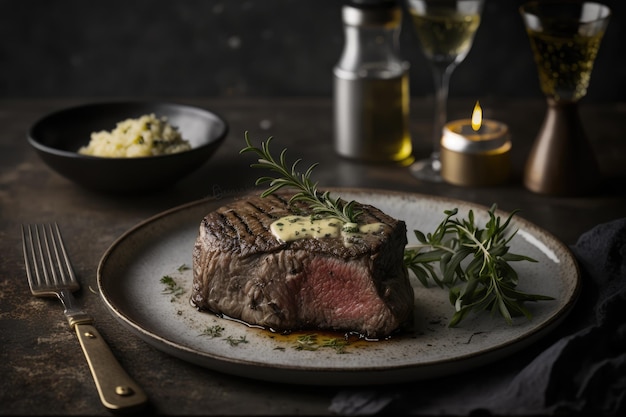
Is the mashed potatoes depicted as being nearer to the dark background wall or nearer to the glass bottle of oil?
the glass bottle of oil

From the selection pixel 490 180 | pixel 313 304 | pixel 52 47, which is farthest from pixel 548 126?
pixel 52 47

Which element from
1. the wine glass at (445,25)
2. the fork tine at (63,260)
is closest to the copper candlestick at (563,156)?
the wine glass at (445,25)

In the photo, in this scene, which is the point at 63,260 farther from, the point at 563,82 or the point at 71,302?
the point at 563,82

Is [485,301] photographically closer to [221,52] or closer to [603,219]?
[603,219]

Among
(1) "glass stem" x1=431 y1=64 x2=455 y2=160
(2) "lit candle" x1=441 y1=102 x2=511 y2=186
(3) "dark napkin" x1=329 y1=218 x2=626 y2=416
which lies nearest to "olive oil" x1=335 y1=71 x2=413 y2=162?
(1) "glass stem" x1=431 y1=64 x2=455 y2=160

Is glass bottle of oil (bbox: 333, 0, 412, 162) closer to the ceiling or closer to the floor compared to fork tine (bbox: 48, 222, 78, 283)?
closer to the ceiling

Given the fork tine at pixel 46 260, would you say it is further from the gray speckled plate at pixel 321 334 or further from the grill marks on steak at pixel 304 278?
the grill marks on steak at pixel 304 278

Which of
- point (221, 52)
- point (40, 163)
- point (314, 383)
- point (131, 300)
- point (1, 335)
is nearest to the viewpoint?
point (314, 383)
